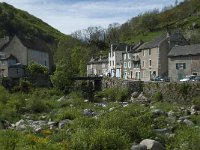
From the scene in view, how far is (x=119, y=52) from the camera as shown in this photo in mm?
106125

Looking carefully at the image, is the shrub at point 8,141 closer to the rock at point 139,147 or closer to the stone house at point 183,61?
the rock at point 139,147

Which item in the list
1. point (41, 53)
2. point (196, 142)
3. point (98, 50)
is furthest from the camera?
point (98, 50)

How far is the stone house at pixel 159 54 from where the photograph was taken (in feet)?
256

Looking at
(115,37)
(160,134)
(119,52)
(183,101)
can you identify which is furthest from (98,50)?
(160,134)

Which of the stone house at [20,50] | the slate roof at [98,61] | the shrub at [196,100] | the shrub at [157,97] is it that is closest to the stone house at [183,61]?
the shrub at [157,97]

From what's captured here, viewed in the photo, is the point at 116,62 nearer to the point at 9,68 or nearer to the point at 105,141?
the point at 9,68

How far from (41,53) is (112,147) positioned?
7661 centimetres

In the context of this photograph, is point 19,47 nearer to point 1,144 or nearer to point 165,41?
point 165,41

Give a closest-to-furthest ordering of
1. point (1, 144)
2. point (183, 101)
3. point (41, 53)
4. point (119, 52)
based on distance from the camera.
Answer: point (1, 144) < point (183, 101) < point (41, 53) < point (119, 52)

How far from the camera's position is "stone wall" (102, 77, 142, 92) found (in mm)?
65062

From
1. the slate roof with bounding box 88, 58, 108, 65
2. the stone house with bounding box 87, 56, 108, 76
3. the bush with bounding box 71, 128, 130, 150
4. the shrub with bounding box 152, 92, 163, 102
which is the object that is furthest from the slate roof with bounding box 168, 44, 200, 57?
the bush with bounding box 71, 128, 130, 150

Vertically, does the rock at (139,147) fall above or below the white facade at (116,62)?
below

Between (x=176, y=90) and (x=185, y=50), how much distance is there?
1617cm

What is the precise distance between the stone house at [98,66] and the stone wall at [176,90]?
190ft
